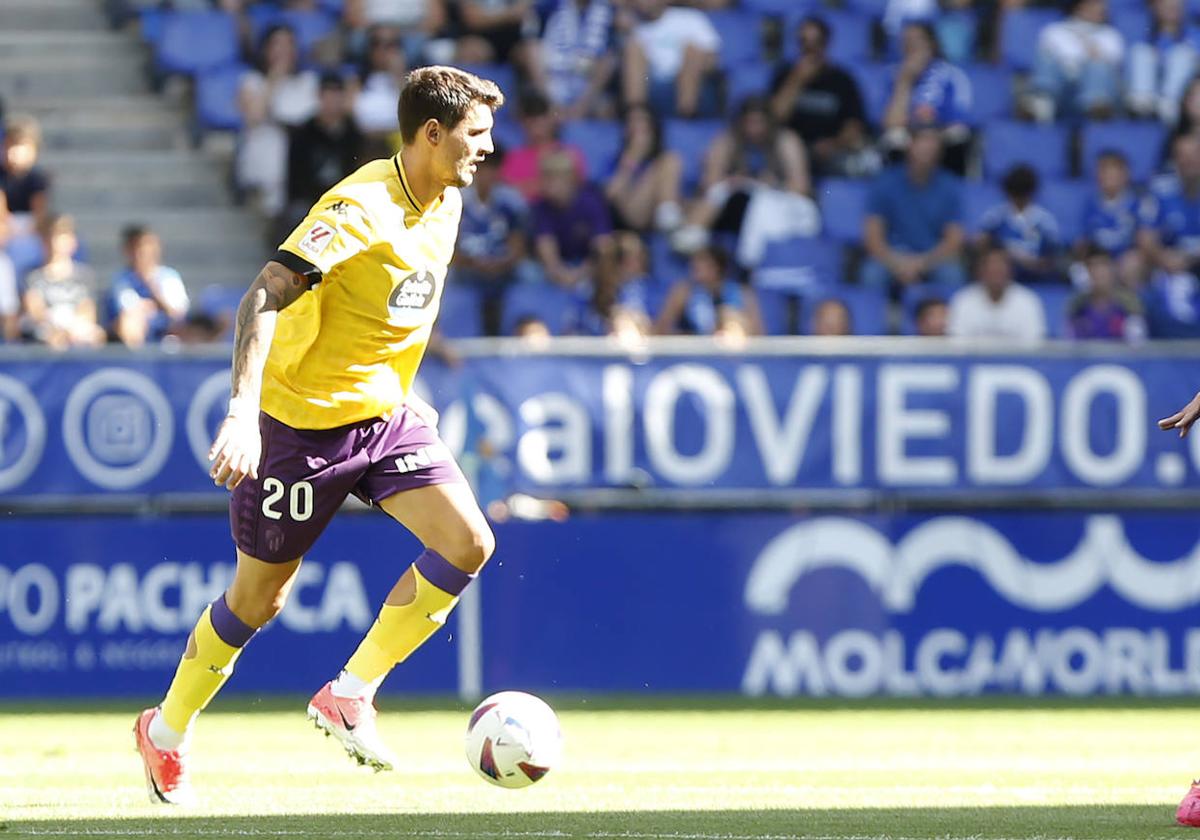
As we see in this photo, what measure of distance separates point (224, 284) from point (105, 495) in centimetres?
386

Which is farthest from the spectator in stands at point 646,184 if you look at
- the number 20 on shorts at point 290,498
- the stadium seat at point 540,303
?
the number 20 on shorts at point 290,498

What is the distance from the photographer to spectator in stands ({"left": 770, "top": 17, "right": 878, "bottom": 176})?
1562 cm

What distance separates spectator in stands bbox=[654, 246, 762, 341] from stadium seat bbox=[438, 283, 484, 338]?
3.88 feet

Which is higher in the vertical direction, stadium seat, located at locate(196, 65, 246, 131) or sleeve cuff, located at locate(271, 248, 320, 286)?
stadium seat, located at locate(196, 65, 246, 131)

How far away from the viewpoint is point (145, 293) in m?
13.1

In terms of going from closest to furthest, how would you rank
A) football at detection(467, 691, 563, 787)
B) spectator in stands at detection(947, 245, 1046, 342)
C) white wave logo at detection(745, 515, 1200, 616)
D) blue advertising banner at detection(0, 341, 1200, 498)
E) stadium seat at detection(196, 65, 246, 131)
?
football at detection(467, 691, 563, 787) < blue advertising banner at detection(0, 341, 1200, 498) < white wave logo at detection(745, 515, 1200, 616) < spectator in stands at detection(947, 245, 1046, 342) < stadium seat at detection(196, 65, 246, 131)

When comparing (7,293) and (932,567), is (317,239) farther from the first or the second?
(7,293)

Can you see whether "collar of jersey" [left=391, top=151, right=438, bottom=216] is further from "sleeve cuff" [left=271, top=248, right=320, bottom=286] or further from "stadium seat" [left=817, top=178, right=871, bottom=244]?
"stadium seat" [left=817, top=178, right=871, bottom=244]

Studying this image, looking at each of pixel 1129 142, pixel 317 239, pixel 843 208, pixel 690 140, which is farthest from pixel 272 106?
pixel 317 239

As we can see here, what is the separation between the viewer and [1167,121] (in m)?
16.5

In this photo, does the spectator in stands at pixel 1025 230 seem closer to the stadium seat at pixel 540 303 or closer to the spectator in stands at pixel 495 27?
the stadium seat at pixel 540 303

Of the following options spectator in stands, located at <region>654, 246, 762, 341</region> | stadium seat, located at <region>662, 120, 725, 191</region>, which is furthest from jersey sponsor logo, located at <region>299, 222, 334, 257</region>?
stadium seat, located at <region>662, 120, 725, 191</region>

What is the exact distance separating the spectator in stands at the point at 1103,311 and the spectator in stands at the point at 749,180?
2011mm

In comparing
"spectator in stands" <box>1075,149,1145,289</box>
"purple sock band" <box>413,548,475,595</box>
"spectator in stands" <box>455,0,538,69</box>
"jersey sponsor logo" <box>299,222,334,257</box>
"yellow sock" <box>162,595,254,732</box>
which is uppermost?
"spectator in stands" <box>455,0,538,69</box>
